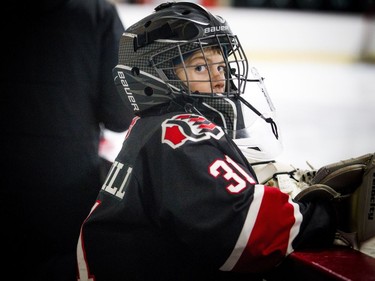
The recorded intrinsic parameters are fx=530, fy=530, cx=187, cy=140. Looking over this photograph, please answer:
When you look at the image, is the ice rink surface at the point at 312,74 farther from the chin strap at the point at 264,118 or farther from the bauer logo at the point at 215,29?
the bauer logo at the point at 215,29

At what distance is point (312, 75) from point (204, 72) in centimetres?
656

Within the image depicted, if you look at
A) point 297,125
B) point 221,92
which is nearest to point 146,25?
point 221,92

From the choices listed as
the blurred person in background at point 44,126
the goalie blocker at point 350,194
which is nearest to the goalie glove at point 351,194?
the goalie blocker at point 350,194

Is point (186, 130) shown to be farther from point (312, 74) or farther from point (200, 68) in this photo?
point (312, 74)

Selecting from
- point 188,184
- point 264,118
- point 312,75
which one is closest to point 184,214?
point 188,184

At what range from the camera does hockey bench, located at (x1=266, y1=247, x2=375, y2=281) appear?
94cm

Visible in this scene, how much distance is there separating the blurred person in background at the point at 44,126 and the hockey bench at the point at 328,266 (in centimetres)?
88

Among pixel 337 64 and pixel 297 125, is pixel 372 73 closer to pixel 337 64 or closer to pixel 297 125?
pixel 337 64

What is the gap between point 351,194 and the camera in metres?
1.10

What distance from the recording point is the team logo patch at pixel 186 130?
3.58 feet

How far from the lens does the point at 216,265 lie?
106 cm

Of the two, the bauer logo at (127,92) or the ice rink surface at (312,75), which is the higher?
the bauer logo at (127,92)

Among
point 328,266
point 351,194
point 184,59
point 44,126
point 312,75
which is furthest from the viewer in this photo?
point 312,75

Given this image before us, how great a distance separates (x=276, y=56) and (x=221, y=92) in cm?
740
